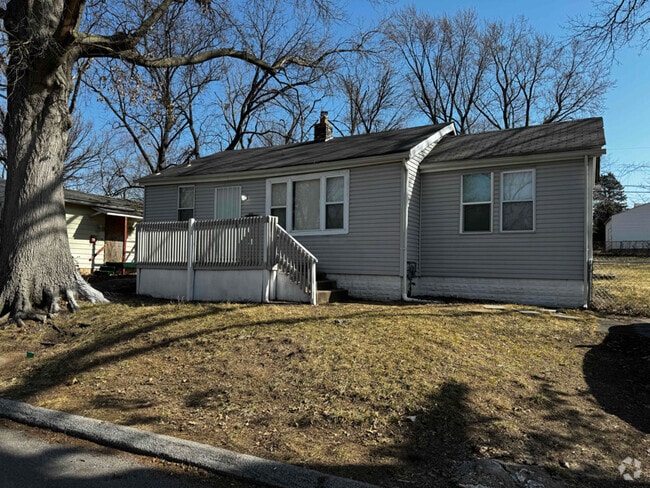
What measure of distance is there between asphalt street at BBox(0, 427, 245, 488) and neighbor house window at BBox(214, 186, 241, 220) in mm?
9732

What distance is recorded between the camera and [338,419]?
4.39m

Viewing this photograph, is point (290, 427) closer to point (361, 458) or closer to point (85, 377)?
point (361, 458)

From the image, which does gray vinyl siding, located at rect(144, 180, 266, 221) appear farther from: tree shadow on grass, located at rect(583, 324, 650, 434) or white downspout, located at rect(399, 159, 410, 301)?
tree shadow on grass, located at rect(583, 324, 650, 434)

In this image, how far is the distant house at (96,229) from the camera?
18641 millimetres

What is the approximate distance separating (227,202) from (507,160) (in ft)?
24.5

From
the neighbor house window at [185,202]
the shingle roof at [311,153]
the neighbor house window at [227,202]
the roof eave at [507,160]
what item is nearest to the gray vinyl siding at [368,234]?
the shingle roof at [311,153]

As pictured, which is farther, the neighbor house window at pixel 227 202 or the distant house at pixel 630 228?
the distant house at pixel 630 228

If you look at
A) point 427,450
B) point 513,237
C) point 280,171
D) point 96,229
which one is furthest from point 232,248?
point 96,229

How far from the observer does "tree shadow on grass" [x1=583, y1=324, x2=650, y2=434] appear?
480cm

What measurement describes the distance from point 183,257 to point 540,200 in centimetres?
798

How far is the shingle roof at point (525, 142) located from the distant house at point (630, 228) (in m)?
40.2

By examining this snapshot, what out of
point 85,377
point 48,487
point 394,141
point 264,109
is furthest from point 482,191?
point 264,109

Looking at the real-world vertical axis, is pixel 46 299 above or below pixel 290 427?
above

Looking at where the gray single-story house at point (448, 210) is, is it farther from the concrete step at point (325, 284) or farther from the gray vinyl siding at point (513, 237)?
the concrete step at point (325, 284)
